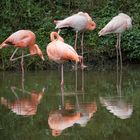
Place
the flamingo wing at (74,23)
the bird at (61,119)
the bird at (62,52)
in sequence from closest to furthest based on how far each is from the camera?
the bird at (61,119) → the bird at (62,52) → the flamingo wing at (74,23)

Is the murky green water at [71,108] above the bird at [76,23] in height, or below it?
below

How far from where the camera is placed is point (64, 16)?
16875 mm

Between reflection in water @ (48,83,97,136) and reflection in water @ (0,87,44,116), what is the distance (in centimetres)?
40

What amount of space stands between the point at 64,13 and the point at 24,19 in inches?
54.2

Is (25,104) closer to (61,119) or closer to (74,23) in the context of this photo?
(61,119)

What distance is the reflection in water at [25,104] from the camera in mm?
8391

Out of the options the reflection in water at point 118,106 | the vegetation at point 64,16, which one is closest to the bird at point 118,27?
the vegetation at point 64,16

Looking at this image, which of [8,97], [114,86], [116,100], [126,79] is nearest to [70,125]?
[116,100]

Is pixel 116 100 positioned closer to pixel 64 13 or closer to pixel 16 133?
pixel 16 133

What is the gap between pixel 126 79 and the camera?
1180 centimetres

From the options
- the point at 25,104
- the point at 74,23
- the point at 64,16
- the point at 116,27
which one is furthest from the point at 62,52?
the point at 64,16

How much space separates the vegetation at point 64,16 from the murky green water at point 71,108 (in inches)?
85.6

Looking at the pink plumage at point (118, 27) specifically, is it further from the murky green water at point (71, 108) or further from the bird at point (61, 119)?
the bird at point (61, 119)

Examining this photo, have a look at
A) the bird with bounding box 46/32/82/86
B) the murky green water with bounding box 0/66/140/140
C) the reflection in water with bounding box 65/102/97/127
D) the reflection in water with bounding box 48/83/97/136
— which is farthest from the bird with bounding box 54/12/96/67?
the reflection in water with bounding box 65/102/97/127
